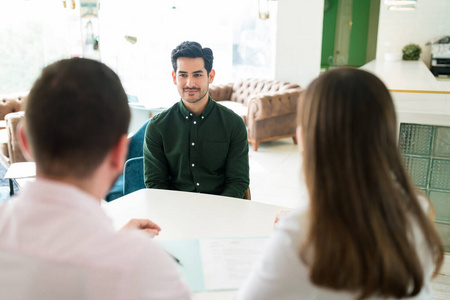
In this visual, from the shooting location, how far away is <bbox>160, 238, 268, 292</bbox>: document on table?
4.22 feet

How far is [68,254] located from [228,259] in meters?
0.79

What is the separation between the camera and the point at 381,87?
930mm

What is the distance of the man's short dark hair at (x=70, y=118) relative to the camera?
31.1 inches

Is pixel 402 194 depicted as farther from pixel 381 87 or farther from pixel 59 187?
pixel 59 187

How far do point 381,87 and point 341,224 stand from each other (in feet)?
1.01

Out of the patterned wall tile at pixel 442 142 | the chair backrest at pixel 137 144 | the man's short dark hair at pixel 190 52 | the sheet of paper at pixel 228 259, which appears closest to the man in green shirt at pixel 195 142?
the man's short dark hair at pixel 190 52

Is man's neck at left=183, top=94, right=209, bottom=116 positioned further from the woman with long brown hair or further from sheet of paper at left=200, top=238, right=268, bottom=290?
the woman with long brown hair

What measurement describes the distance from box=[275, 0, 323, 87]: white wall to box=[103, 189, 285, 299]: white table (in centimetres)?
598

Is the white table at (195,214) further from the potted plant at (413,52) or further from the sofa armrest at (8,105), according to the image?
the potted plant at (413,52)

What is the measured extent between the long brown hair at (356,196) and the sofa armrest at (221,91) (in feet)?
22.3

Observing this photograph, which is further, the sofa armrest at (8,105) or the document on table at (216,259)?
the sofa armrest at (8,105)

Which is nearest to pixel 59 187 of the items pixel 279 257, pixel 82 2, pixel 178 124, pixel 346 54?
pixel 279 257

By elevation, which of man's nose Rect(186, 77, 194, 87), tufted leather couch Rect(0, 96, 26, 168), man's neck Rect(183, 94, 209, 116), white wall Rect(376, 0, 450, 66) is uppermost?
white wall Rect(376, 0, 450, 66)

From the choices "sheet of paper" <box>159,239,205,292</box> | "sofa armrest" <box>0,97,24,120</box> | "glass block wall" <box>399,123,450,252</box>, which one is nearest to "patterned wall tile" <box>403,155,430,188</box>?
"glass block wall" <box>399,123,450,252</box>
